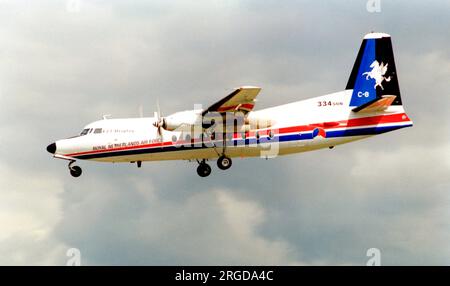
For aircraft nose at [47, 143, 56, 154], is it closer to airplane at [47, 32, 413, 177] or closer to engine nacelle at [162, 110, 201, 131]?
airplane at [47, 32, 413, 177]

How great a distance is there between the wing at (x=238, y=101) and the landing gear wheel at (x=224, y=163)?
6.83ft

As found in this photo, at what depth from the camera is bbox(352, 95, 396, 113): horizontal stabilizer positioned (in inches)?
1437

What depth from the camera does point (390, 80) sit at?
127ft

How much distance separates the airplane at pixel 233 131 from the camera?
3594 cm

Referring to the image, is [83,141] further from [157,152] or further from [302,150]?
[302,150]

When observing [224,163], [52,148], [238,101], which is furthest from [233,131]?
[52,148]

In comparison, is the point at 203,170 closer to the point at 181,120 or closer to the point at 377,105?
the point at 181,120

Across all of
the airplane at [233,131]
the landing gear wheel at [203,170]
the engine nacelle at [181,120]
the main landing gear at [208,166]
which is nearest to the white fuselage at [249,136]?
the airplane at [233,131]

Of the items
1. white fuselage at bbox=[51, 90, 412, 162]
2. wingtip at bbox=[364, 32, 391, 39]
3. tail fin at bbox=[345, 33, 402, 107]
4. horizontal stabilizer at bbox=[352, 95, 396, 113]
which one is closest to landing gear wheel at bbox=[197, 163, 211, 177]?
white fuselage at bbox=[51, 90, 412, 162]

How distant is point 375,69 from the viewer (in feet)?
127

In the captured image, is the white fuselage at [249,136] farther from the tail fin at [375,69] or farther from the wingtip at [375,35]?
the wingtip at [375,35]

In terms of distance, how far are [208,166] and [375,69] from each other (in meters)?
8.14

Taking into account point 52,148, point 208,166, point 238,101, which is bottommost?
point 208,166
